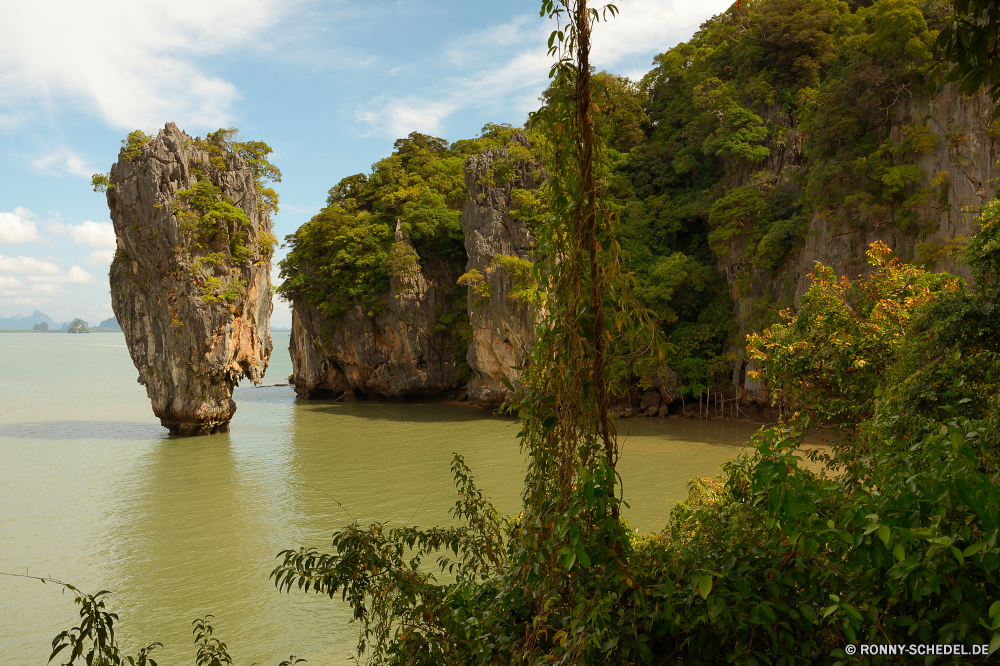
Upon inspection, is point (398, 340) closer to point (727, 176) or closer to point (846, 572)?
point (727, 176)

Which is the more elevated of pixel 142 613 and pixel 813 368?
pixel 813 368

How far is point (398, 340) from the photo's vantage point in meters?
27.7

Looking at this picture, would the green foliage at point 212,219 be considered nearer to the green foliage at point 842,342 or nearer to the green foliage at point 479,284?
the green foliage at point 479,284

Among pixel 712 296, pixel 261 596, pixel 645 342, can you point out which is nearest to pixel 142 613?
pixel 261 596

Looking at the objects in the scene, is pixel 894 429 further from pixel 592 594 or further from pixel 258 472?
pixel 258 472

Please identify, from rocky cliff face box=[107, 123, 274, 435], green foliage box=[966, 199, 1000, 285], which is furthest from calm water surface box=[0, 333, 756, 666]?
green foliage box=[966, 199, 1000, 285]

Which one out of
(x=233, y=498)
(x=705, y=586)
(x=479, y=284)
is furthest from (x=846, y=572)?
(x=479, y=284)

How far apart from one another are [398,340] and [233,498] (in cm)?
1395

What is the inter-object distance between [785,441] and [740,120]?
23260 millimetres

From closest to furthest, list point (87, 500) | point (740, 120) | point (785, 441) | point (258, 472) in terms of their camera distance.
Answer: point (785, 441) → point (87, 500) → point (258, 472) → point (740, 120)

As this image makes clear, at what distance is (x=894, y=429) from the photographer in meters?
4.47

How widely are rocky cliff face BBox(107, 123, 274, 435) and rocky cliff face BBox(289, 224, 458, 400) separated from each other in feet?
22.5

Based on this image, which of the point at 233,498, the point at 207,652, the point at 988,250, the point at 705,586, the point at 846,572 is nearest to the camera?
the point at 705,586

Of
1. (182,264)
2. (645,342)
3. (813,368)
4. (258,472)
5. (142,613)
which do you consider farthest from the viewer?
(182,264)
